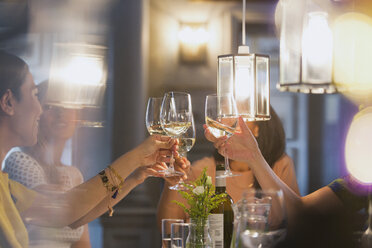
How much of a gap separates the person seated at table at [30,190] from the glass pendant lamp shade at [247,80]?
297 millimetres

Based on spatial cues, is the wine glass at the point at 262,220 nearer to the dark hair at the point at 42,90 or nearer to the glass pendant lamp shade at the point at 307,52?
the glass pendant lamp shade at the point at 307,52

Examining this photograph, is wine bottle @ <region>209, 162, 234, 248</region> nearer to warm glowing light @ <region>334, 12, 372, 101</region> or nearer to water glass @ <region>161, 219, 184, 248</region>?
water glass @ <region>161, 219, 184, 248</region>

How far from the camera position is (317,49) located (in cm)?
131

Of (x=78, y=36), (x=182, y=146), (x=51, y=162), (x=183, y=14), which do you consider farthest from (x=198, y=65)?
(x=182, y=146)

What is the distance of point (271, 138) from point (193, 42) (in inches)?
46.0

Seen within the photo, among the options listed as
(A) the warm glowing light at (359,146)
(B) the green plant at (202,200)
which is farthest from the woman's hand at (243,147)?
(A) the warm glowing light at (359,146)

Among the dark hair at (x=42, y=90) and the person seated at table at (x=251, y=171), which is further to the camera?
the dark hair at (x=42, y=90)

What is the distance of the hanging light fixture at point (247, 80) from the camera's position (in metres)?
1.66

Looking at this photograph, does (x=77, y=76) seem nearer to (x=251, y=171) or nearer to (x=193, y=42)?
(x=193, y=42)

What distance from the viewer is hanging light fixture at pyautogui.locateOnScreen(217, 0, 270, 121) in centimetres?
166

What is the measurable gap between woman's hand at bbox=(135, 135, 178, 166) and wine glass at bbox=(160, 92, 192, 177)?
23 centimetres

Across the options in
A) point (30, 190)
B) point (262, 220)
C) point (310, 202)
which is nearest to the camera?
point (262, 220)

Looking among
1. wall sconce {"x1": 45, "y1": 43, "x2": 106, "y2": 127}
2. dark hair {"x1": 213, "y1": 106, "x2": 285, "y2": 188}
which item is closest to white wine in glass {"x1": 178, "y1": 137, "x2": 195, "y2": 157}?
dark hair {"x1": 213, "y1": 106, "x2": 285, "y2": 188}

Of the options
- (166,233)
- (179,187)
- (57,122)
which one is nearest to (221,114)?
(179,187)
